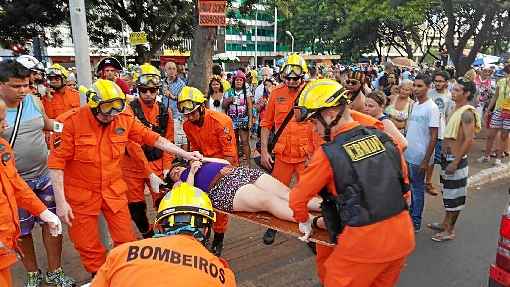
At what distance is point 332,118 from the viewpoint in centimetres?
262

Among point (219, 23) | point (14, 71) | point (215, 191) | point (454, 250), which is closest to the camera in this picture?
point (14, 71)

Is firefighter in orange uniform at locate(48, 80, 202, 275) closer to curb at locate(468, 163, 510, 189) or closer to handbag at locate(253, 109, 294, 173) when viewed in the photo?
handbag at locate(253, 109, 294, 173)

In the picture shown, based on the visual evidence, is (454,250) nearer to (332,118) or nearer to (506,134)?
(332,118)

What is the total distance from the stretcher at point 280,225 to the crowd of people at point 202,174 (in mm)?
57

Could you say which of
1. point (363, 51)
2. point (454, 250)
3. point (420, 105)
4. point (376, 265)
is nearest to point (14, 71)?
point (376, 265)

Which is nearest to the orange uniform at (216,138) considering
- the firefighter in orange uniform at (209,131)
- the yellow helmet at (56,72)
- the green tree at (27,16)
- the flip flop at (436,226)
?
the firefighter in orange uniform at (209,131)

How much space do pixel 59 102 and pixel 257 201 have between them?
3.77 metres

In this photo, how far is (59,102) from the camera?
6074 mm

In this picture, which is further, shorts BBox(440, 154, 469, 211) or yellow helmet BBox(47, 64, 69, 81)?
yellow helmet BBox(47, 64, 69, 81)

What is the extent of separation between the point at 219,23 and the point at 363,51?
103 feet

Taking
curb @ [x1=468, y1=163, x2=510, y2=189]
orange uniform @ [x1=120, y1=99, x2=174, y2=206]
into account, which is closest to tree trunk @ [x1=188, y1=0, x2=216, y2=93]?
orange uniform @ [x1=120, y1=99, x2=174, y2=206]

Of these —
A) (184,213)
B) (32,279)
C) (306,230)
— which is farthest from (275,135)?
(184,213)

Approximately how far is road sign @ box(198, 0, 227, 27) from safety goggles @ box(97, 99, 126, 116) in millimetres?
2282

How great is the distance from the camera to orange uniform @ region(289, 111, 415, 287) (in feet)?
7.95
